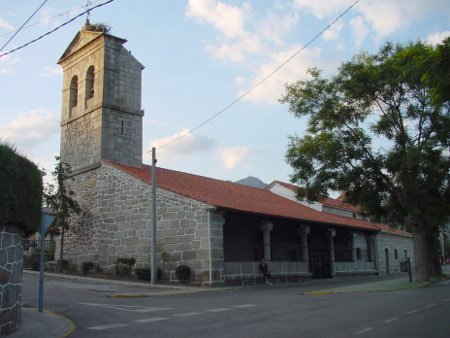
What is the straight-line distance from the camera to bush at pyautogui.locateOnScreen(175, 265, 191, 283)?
897 inches

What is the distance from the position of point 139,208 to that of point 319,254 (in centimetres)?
1390

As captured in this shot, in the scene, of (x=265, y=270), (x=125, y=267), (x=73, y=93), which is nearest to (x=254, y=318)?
(x=265, y=270)

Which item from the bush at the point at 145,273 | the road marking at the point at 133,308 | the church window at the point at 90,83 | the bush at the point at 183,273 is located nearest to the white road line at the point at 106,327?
the road marking at the point at 133,308

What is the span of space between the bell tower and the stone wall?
19.9 meters

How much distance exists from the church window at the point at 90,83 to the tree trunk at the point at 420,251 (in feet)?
66.6

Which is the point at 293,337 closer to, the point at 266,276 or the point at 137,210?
the point at 266,276

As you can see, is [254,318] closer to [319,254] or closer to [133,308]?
[133,308]

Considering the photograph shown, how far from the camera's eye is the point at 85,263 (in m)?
27.3

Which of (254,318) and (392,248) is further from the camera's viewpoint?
(392,248)

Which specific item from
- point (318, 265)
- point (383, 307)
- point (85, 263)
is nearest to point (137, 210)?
point (85, 263)

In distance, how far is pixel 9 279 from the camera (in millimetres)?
8688

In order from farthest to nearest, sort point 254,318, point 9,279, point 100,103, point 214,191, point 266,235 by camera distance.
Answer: point 100,103 < point 214,191 < point 266,235 < point 254,318 < point 9,279

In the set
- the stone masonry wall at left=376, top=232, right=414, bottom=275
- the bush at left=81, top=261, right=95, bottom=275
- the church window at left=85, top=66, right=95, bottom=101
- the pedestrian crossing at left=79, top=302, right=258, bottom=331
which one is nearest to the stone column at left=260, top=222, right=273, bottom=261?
the bush at left=81, top=261, right=95, bottom=275

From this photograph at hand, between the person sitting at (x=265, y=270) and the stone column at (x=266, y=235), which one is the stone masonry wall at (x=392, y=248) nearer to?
the stone column at (x=266, y=235)
